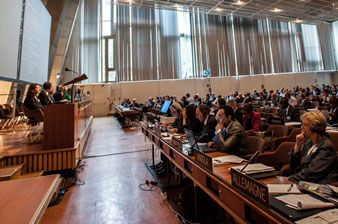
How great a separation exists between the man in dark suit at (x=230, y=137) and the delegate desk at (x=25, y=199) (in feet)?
5.25

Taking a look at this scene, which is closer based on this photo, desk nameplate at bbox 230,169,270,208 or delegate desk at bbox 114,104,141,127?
desk nameplate at bbox 230,169,270,208

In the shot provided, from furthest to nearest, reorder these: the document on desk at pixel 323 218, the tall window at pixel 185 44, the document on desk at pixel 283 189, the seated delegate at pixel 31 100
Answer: the tall window at pixel 185 44 → the seated delegate at pixel 31 100 → the document on desk at pixel 283 189 → the document on desk at pixel 323 218

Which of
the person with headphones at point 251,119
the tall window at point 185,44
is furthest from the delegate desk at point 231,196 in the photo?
the tall window at point 185,44

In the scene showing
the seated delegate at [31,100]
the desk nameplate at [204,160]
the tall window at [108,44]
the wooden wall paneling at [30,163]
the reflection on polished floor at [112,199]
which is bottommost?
the reflection on polished floor at [112,199]

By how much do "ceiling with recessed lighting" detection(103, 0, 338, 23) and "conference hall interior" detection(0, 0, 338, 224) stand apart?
0.44ft

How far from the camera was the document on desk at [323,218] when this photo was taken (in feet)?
2.48

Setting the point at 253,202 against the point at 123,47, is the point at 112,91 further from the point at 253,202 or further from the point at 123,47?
the point at 253,202

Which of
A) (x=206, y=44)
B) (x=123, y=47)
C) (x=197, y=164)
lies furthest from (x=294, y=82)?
(x=197, y=164)

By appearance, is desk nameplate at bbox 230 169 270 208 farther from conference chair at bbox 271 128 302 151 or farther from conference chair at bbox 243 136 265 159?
conference chair at bbox 271 128 302 151

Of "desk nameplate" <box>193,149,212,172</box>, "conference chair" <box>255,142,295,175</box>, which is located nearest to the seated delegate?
"desk nameplate" <box>193,149,212,172</box>

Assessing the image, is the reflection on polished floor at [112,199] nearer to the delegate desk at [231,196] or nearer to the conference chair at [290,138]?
the delegate desk at [231,196]

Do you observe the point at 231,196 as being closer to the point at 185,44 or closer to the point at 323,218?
the point at 323,218

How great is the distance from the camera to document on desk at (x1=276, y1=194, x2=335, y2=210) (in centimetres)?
85

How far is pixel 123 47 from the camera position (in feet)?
42.5
